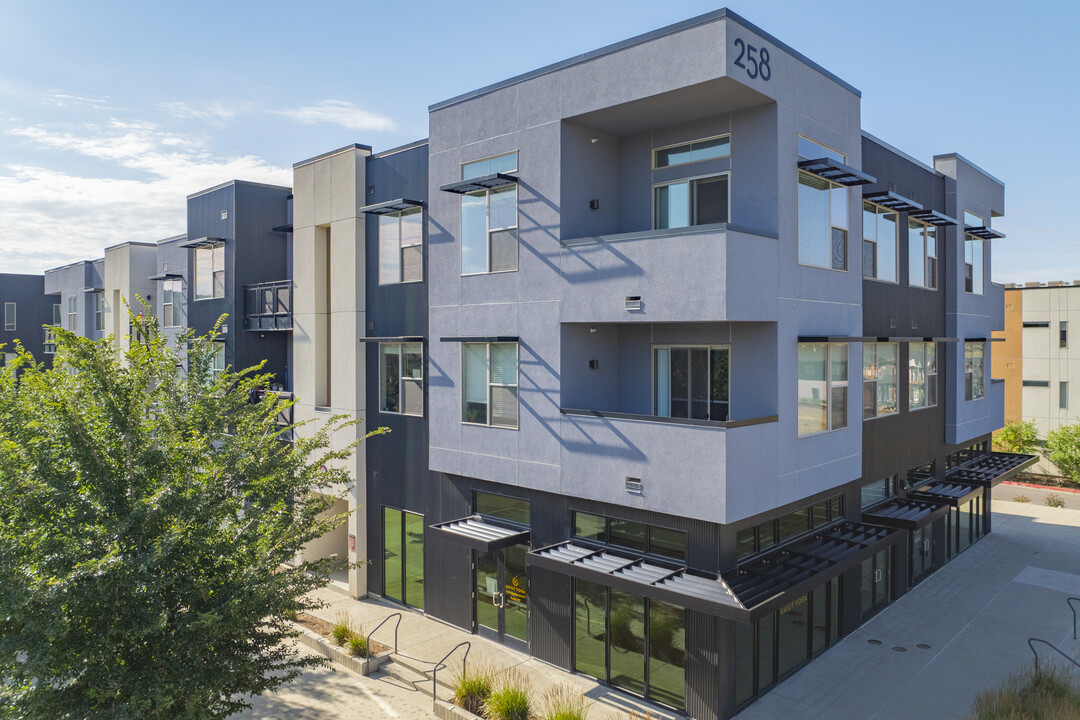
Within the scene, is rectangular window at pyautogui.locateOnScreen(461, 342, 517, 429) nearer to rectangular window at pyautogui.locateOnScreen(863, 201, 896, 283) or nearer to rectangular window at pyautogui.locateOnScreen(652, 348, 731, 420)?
rectangular window at pyautogui.locateOnScreen(652, 348, 731, 420)

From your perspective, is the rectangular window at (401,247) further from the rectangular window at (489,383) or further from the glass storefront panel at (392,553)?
the glass storefront panel at (392,553)

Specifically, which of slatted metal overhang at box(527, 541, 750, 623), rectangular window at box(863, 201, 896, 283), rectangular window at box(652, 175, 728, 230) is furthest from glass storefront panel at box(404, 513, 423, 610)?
rectangular window at box(863, 201, 896, 283)

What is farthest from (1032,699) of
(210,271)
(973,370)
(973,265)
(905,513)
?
(210,271)

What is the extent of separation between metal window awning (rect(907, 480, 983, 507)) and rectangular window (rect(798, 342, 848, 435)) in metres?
6.16

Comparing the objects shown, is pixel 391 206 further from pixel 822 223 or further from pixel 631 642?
pixel 631 642

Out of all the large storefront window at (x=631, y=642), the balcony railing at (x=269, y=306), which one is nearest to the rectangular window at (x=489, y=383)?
the large storefront window at (x=631, y=642)

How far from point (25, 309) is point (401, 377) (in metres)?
38.1

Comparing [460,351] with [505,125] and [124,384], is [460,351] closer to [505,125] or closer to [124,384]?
[505,125]

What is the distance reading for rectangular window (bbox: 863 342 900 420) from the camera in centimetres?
1722

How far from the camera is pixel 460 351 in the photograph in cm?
1634

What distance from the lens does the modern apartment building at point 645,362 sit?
41.2 ft

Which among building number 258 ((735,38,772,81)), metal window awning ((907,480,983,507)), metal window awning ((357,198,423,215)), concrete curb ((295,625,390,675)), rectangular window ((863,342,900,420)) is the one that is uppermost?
building number 258 ((735,38,772,81))

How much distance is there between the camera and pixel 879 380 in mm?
17875

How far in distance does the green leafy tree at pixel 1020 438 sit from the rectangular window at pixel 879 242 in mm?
22789
